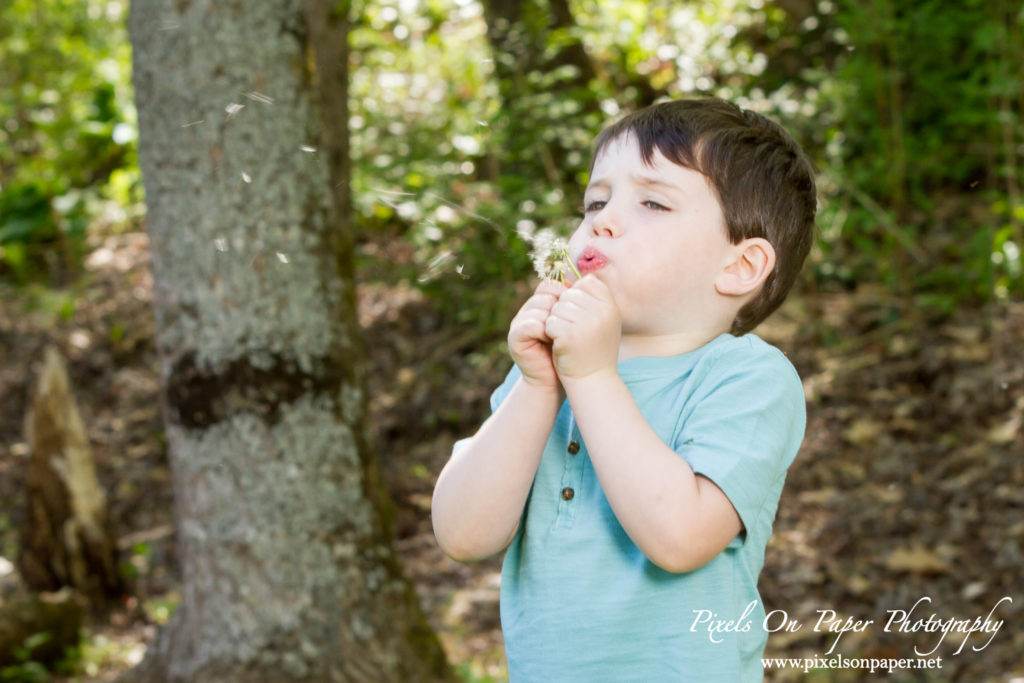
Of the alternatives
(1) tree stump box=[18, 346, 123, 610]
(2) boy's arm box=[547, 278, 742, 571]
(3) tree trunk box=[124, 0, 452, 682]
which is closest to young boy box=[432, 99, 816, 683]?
(2) boy's arm box=[547, 278, 742, 571]

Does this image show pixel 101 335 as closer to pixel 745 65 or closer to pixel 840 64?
pixel 745 65

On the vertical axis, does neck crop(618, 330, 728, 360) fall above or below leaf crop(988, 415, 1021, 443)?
above

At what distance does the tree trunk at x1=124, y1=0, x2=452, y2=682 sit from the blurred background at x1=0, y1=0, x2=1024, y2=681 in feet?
2.55

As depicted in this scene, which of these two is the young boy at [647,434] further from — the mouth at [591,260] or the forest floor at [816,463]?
the forest floor at [816,463]

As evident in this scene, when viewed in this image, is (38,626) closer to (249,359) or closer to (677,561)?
(249,359)

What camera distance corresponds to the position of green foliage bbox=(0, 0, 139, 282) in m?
7.36

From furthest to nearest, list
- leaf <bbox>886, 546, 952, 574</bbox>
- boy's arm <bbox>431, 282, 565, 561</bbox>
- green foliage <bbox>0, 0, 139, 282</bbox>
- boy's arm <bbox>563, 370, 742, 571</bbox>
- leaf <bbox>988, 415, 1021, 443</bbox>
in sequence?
green foliage <bbox>0, 0, 139, 282</bbox> → leaf <bbox>988, 415, 1021, 443</bbox> → leaf <bbox>886, 546, 952, 574</bbox> → boy's arm <bbox>431, 282, 565, 561</bbox> → boy's arm <bbox>563, 370, 742, 571</bbox>

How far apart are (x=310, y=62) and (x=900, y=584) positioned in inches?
112

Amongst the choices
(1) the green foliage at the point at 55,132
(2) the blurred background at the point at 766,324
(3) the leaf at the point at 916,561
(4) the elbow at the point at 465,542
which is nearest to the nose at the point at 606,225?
(4) the elbow at the point at 465,542

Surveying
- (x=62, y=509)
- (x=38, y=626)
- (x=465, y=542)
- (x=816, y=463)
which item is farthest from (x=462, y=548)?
(x=62, y=509)

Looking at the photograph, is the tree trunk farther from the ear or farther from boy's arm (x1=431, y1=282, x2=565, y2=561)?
the ear

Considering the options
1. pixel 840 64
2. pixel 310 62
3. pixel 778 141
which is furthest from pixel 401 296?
pixel 778 141

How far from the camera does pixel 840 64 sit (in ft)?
18.6

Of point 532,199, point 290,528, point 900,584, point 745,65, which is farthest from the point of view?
point 745,65
